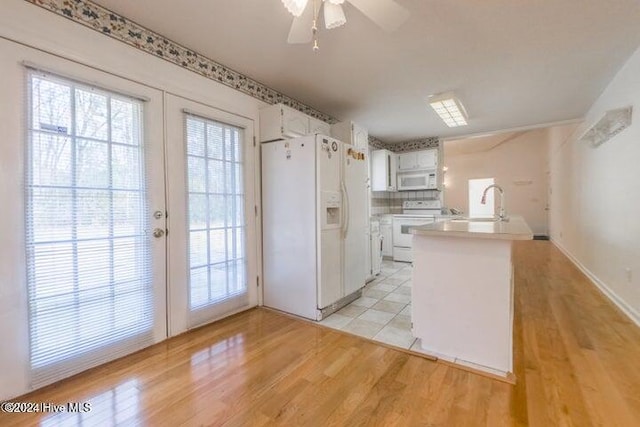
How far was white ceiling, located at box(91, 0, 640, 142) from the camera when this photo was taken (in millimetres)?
1894

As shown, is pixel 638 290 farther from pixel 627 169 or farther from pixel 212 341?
pixel 212 341

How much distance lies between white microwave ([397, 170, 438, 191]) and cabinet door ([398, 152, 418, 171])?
0.12 meters

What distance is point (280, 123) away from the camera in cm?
285

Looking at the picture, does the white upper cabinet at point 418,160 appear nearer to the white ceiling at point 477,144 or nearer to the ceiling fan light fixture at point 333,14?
the white ceiling at point 477,144

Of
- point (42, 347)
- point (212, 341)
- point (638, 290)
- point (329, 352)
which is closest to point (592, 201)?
point (638, 290)

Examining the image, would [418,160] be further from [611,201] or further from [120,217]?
[120,217]

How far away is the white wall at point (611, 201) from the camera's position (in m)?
2.46

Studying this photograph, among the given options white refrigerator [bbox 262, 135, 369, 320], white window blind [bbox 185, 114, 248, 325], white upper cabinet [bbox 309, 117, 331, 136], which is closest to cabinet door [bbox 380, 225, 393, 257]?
white refrigerator [bbox 262, 135, 369, 320]

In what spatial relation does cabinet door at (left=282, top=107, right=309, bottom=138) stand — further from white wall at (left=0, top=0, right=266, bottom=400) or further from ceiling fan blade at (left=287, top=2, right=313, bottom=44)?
white wall at (left=0, top=0, right=266, bottom=400)

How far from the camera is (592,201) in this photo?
12.5 feet

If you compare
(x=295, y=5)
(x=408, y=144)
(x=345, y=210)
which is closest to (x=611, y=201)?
(x=345, y=210)

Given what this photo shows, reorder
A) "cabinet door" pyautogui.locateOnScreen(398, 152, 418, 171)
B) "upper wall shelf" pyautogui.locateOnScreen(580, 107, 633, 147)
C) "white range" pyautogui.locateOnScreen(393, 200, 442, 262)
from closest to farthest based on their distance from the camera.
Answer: "upper wall shelf" pyautogui.locateOnScreen(580, 107, 633, 147)
"white range" pyautogui.locateOnScreen(393, 200, 442, 262)
"cabinet door" pyautogui.locateOnScreen(398, 152, 418, 171)

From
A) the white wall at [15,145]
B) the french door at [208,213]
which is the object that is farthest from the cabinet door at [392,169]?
the white wall at [15,145]

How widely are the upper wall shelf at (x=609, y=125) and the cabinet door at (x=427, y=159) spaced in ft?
6.85
